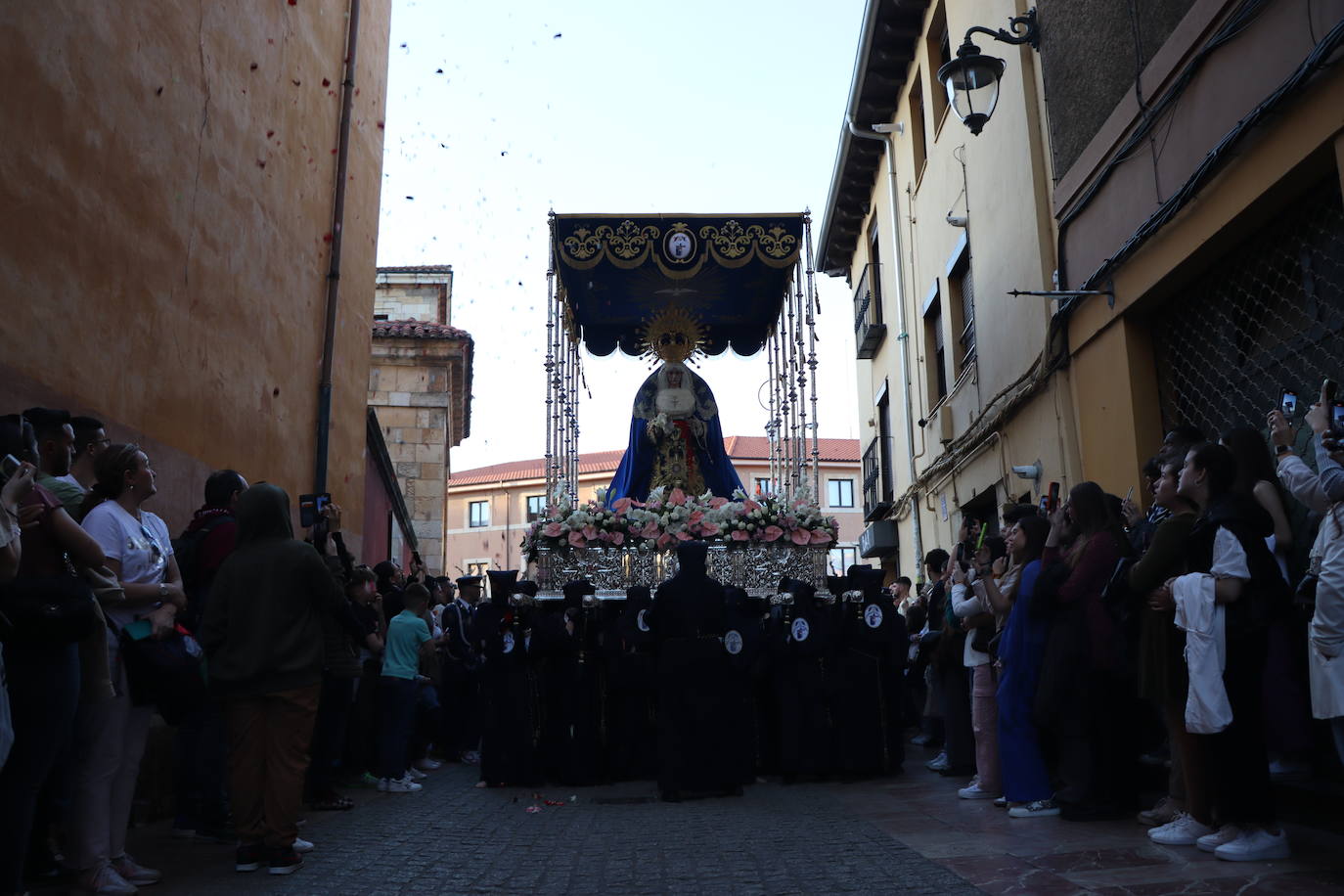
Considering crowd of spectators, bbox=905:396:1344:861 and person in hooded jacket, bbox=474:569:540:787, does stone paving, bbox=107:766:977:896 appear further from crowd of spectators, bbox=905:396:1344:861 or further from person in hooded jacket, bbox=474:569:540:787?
crowd of spectators, bbox=905:396:1344:861

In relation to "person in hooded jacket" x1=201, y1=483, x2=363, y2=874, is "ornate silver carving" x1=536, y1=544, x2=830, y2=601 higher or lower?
higher

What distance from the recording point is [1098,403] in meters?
8.79

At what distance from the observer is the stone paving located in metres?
4.43

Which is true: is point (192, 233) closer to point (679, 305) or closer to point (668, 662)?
point (668, 662)

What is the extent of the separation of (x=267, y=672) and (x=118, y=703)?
642 millimetres

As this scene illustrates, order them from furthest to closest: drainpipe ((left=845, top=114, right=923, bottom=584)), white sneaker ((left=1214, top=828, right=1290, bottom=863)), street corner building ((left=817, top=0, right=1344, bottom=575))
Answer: drainpipe ((left=845, top=114, right=923, bottom=584)) → street corner building ((left=817, top=0, right=1344, bottom=575)) → white sneaker ((left=1214, top=828, right=1290, bottom=863))

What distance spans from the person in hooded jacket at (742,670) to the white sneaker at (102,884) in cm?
393

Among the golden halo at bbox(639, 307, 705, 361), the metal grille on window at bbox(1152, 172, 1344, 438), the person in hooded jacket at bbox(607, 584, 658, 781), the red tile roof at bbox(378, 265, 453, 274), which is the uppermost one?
the red tile roof at bbox(378, 265, 453, 274)

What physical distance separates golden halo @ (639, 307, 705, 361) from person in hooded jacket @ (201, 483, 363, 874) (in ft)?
30.1

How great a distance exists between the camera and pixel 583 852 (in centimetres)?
523

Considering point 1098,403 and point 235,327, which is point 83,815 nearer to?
point 235,327

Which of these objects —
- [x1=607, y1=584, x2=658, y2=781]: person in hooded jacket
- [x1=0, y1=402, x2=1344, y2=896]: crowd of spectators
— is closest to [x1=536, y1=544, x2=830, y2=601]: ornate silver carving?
[x1=0, y1=402, x2=1344, y2=896]: crowd of spectators

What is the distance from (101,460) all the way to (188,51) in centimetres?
426

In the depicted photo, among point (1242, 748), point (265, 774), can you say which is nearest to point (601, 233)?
point (265, 774)
